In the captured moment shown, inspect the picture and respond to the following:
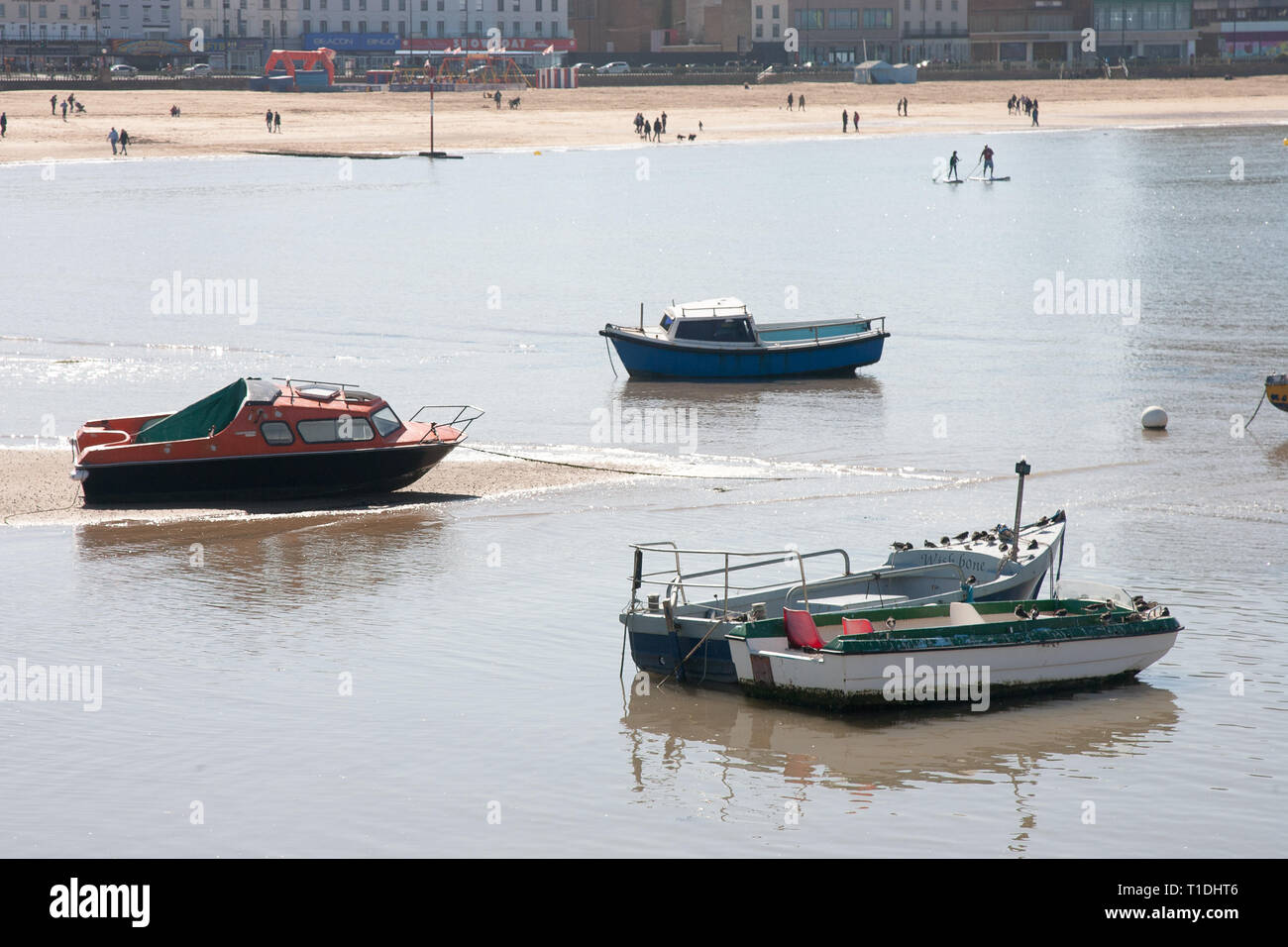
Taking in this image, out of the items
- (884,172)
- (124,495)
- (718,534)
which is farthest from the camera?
(884,172)

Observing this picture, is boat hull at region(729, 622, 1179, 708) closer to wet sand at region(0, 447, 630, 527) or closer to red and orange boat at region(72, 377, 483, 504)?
red and orange boat at region(72, 377, 483, 504)

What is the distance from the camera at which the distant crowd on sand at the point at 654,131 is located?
126 m

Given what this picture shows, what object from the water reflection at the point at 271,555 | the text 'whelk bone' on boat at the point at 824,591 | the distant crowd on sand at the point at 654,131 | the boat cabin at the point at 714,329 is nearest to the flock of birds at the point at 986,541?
the text 'whelk bone' on boat at the point at 824,591

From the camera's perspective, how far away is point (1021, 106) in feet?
481

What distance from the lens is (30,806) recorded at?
14.6m

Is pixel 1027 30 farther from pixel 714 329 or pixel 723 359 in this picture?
pixel 723 359

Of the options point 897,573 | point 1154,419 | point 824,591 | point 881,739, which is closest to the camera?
point 881,739

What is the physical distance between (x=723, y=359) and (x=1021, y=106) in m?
118

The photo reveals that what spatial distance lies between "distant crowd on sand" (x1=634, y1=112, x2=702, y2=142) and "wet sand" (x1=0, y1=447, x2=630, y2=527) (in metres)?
100

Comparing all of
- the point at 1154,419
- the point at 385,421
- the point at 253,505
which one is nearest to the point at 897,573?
the point at 385,421

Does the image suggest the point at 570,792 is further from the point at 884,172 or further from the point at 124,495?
the point at 884,172

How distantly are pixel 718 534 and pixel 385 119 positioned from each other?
111 metres

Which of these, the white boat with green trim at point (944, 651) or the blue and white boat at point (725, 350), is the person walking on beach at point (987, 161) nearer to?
the blue and white boat at point (725, 350)
